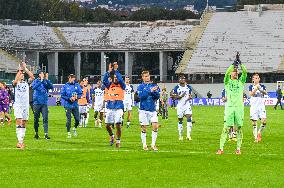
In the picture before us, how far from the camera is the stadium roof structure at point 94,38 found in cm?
10856

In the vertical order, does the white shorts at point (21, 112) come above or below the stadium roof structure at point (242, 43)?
below

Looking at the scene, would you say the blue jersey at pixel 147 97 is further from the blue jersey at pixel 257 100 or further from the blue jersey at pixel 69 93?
the blue jersey at pixel 69 93

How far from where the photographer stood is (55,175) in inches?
753

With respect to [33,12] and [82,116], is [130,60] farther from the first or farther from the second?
[82,116]

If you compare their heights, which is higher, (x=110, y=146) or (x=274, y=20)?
(x=274, y=20)

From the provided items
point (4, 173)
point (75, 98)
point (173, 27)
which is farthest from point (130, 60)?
point (4, 173)

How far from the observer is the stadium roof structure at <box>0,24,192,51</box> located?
108562mm

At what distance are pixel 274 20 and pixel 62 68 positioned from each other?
29914 mm

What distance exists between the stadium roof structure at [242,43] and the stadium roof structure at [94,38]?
417 centimetres

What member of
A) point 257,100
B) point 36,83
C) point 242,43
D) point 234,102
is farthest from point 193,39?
point 234,102

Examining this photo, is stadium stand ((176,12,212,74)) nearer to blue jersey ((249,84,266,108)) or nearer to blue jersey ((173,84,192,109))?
blue jersey ((173,84,192,109))

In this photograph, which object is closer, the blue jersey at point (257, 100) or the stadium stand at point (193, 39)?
the blue jersey at point (257, 100)

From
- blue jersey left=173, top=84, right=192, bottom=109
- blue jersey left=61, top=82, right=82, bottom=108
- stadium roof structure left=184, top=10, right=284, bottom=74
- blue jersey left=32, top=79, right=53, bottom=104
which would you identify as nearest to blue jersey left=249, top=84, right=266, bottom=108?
blue jersey left=173, top=84, right=192, bottom=109

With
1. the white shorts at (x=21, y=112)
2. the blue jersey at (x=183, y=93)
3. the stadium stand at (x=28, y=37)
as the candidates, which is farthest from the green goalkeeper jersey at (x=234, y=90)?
the stadium stand at (x=28, y=37)
